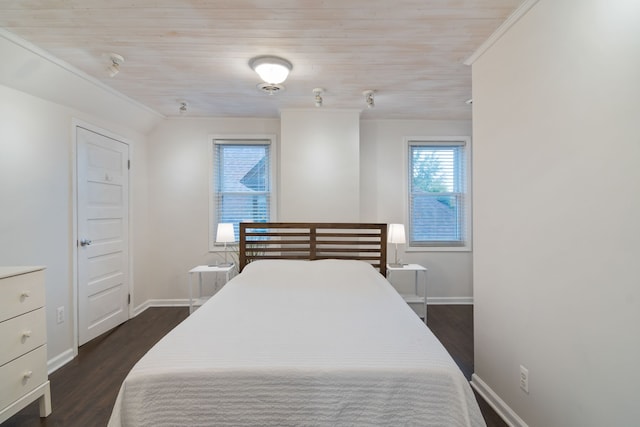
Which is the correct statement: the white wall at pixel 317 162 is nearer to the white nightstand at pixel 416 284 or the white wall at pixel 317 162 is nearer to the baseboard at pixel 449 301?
the white nightstand at pixel 416 284

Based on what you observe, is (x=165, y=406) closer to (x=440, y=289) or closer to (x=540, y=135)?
(x=540, y=135)

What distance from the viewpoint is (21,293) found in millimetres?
1629

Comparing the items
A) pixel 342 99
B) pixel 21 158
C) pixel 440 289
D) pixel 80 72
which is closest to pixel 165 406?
pixel 21 158

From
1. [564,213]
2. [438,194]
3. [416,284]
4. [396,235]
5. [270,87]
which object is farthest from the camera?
[438,194]

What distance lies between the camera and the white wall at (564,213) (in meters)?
1.08

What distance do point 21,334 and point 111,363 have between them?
96 cm

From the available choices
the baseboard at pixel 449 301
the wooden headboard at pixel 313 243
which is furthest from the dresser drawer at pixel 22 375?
the baseboard at pixel 449 301

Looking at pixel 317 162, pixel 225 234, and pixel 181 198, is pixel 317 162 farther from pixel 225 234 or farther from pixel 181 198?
pixel 181 198

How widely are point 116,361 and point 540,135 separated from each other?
334 cm

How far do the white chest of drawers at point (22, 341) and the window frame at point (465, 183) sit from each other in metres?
3.42

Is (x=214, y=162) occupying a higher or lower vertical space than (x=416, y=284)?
higher

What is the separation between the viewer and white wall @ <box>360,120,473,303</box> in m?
3.72

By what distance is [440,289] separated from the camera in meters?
3.76

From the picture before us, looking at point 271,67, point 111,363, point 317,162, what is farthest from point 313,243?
point 111,363
